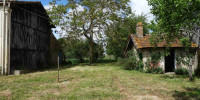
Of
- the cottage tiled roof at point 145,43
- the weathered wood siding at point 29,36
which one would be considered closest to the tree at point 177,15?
the cottage tiled roof at point 145,43

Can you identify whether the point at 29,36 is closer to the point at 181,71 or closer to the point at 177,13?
the point at 177,13

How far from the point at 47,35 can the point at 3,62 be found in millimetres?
8964

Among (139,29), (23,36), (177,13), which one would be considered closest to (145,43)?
(139,29)

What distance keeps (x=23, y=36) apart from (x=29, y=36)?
109 cm

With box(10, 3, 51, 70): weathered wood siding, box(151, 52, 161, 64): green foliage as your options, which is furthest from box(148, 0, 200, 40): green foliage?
box(10, 3, 51, 70): weathered wood siding

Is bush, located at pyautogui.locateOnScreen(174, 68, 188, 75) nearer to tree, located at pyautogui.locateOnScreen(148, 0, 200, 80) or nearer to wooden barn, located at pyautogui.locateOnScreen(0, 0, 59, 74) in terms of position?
tree, located at pyautogui.locateOnScreen(148, 0, 200, 80)

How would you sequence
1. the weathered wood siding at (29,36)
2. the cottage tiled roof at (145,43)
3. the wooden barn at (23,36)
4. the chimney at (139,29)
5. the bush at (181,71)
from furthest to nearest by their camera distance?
the chimney at (139,29), the weathered wood siding at (29,36), the cottage tiled roof at (145,43), the bush at (181,71), the wooden barn at (23,36)

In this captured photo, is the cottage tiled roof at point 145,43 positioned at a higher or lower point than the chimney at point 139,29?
lower

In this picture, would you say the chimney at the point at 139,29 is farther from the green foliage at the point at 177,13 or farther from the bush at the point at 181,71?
the green foliage at the point at 177,13

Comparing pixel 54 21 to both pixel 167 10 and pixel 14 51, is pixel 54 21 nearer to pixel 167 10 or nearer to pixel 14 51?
pixel 14 51

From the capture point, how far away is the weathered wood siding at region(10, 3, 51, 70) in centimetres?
1358

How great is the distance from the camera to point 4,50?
484 inches

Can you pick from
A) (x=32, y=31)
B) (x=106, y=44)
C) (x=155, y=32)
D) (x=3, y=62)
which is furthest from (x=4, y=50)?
(x=106, y=44)

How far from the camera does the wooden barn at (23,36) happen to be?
12336 millimetres
